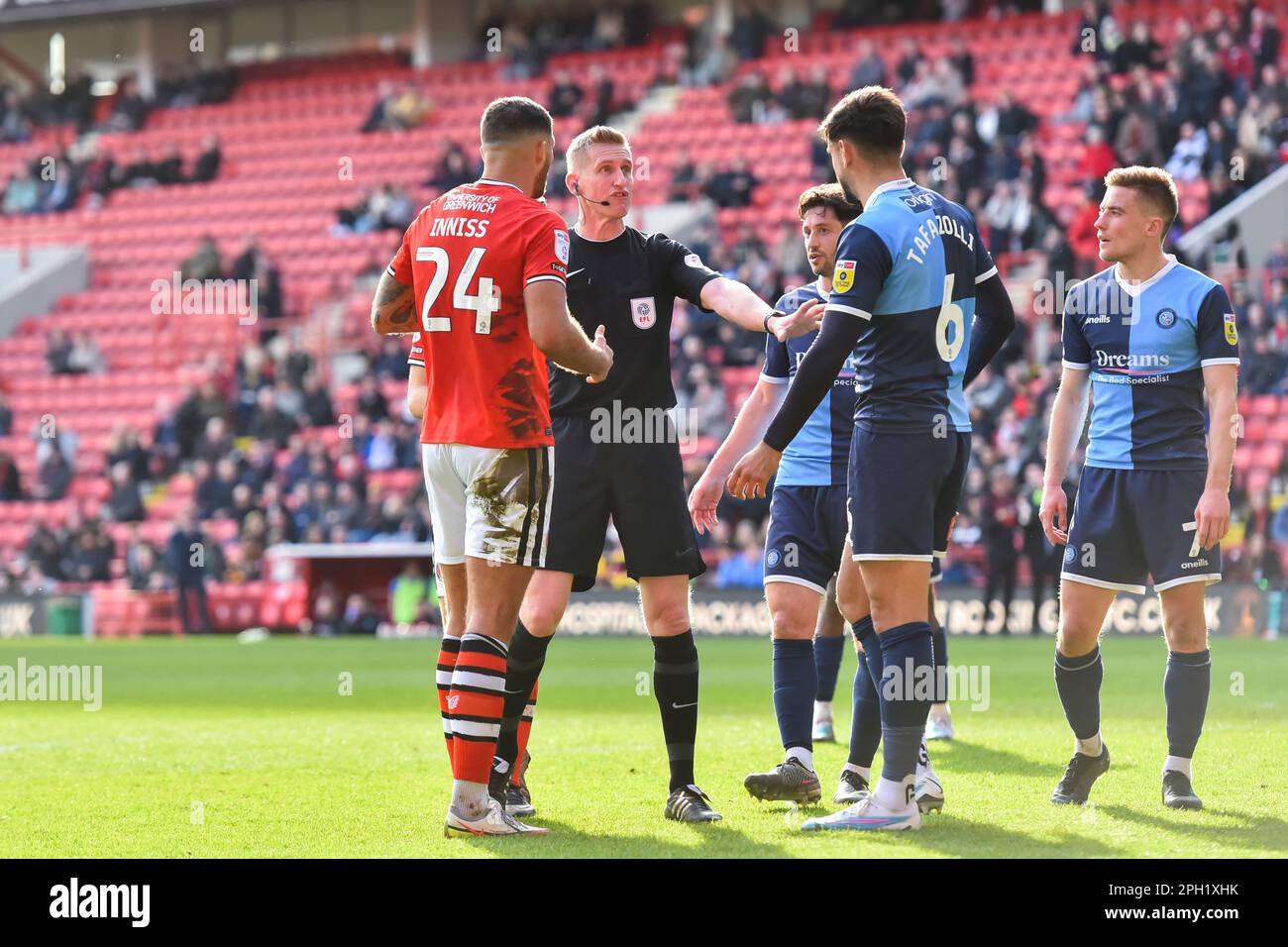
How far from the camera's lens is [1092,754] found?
6812mm

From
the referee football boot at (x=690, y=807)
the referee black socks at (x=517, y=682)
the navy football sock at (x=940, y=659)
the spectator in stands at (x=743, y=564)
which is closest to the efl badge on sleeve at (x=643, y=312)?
the referee black socks at (x=517, y=682)

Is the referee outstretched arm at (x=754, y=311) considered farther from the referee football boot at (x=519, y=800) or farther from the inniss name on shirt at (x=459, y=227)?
the referee football boot at (x=519, y=800)

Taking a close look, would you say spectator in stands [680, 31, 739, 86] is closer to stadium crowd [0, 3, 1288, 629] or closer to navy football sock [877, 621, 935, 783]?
stadium crowd [0, 3, 1288, 629]

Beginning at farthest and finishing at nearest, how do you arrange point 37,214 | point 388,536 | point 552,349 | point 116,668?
point 37,214
point 388,536
point 116,668
point 552,349

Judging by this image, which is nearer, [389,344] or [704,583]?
[704,583]

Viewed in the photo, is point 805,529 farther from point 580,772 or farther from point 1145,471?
point 580,772

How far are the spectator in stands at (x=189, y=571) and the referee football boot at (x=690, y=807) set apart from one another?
1869cm

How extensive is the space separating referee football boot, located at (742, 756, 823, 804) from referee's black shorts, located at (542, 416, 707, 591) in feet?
2.77

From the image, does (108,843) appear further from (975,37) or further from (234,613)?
(975,37)

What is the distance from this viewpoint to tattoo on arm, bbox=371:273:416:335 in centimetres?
633

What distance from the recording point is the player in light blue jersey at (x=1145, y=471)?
6.73 meters
